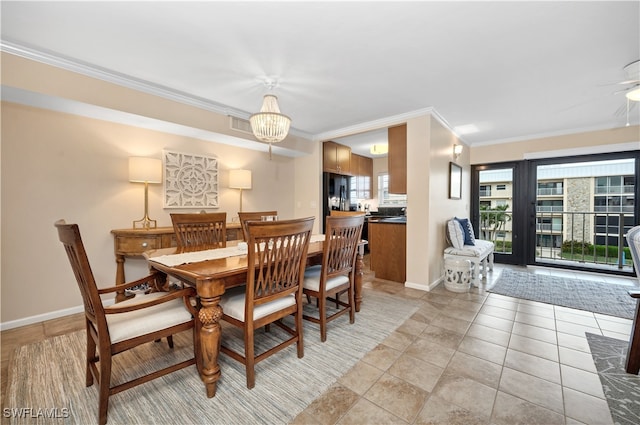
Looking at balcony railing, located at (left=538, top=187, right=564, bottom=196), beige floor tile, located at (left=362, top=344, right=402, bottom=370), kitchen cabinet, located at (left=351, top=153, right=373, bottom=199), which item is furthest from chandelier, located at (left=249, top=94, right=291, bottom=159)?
balcony railing, located at (left=538, top=187, right=564, bottom=196)

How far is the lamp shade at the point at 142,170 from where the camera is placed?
282 cm

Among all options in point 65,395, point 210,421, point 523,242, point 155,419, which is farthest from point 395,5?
point 523,242

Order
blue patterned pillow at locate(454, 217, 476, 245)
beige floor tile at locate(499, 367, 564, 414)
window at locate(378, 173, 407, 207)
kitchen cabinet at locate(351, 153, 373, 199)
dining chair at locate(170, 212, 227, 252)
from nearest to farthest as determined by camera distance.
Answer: beige floor tile at locate(499, 367, 564, 414)
dining chair at locate(170, 212, 227, 252)
blue patterned pillow at locate(454, 217, 476, 245)
kitchen cabinet at locate(351, 153, 373, 199)
window at locate(378, 173, 407, 207)

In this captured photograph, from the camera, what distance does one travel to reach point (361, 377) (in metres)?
1.70

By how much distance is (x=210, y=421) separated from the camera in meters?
1.34

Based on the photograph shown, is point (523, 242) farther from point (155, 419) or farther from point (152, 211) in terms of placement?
point (152, 211)

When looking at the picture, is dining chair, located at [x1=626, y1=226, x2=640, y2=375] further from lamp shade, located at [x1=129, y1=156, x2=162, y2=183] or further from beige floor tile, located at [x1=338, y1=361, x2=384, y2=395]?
lamp shade, located at [x1=129, y1=156, x2=162, y2=183]

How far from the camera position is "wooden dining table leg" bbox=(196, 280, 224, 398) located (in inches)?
58.2

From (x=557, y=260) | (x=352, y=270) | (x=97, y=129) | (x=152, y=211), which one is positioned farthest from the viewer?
(x=557, y=260)

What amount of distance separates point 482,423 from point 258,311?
4.50ft

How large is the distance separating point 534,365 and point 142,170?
399 cm

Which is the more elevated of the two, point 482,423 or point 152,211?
point 152,211

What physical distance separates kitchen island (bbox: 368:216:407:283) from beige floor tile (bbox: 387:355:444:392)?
1937 millimetres

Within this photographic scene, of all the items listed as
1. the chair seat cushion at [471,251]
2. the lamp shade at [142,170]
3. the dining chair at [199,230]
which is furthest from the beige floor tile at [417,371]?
the lamp shade at [142,170]
